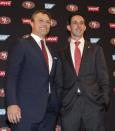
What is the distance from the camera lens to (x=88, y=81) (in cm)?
330

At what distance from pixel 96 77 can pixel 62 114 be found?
0.50 m

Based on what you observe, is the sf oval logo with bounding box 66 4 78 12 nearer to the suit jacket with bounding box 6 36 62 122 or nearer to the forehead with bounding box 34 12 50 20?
the forehead with bounding box 34 12 50 20

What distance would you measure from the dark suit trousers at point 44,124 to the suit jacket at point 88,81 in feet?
1.16

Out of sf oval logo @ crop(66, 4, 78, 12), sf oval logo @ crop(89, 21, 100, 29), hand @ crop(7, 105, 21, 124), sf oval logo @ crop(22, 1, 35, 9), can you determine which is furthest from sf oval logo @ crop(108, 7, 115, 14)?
hand @ crop(7, 105, 21, 124)

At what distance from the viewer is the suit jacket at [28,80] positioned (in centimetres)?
282

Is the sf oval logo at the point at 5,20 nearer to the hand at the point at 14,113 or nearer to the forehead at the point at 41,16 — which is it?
the forehead at the point at 41,16

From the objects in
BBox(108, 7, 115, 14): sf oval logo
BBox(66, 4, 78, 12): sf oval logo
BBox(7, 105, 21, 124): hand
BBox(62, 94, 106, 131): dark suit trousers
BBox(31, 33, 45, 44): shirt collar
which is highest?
BBox(66, 4, 78, 12): sf oval logo

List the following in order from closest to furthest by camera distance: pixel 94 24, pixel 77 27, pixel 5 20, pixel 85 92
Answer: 1. pixel 85 92
2. pixel 77 27
3. pixel 5 20
4. pixel 94 24

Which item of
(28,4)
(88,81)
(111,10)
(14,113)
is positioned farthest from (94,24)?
(14,113)

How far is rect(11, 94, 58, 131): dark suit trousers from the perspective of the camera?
2.83 m

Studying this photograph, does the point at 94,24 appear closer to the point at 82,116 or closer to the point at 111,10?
the point at 111,10

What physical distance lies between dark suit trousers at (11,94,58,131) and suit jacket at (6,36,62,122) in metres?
0.05

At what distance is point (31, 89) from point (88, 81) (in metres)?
0.68

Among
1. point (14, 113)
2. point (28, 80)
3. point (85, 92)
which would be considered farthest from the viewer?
point (85, 92)
